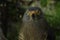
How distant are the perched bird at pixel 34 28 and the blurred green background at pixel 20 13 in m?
0.33

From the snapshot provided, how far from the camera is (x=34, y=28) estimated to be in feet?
14.9

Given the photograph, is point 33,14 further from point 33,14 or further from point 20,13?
point 20,13

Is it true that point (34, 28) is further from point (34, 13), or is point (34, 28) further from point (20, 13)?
point (20, 13)

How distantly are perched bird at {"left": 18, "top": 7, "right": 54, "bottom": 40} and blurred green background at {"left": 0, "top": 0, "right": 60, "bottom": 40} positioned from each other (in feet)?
1.10

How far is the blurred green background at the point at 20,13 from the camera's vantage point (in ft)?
16.7

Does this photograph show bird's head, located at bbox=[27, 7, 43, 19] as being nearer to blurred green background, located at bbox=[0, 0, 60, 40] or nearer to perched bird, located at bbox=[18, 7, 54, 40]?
perched bird, located at bbox=[18, 7, 54, 40]

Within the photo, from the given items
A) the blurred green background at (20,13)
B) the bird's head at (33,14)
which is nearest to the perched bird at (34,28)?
the bird's head at (33,14)

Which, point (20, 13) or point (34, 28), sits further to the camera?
point (20, 13)

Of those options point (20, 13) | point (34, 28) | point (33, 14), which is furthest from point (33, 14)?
point (20, 13)

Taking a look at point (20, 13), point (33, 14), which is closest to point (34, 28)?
point (33, 14)

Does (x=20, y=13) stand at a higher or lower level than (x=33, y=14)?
lower

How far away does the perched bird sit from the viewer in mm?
4523

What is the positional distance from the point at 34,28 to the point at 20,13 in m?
0.84

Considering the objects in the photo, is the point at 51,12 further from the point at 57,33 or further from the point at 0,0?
the point at 0,0
